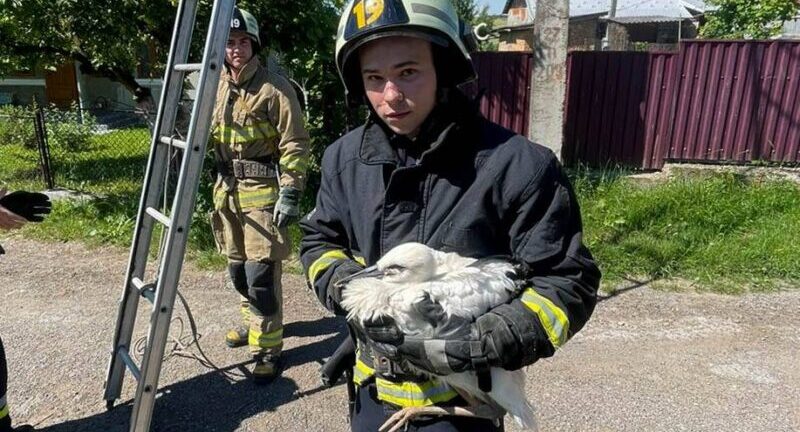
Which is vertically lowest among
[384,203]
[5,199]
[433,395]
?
[433,395]

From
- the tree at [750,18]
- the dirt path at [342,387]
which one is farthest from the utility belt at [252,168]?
the tree at [750,18]

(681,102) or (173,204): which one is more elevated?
(681,102)

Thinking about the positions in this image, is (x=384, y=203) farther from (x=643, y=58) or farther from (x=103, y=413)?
(x=643, y=58)

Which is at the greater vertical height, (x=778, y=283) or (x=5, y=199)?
(x=5, y=199)

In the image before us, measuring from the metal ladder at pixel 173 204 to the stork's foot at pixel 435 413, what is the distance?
146 cm

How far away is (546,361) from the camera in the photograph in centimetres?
379

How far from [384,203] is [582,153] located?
747cm

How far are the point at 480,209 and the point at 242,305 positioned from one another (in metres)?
2.96

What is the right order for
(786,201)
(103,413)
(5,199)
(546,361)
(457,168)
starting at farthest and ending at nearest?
1. (786,201)
2. (546,361)
3. (103,413)
4. (5,199)
5. (457,168)

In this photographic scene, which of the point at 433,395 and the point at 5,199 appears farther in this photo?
the point at 5,199

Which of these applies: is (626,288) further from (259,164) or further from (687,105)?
(687,105)

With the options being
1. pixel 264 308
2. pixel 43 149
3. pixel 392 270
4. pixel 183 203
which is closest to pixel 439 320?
pixel 392 270

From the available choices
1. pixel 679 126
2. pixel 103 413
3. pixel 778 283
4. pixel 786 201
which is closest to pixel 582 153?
pixel 679 126

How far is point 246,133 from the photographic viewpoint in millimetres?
3568
